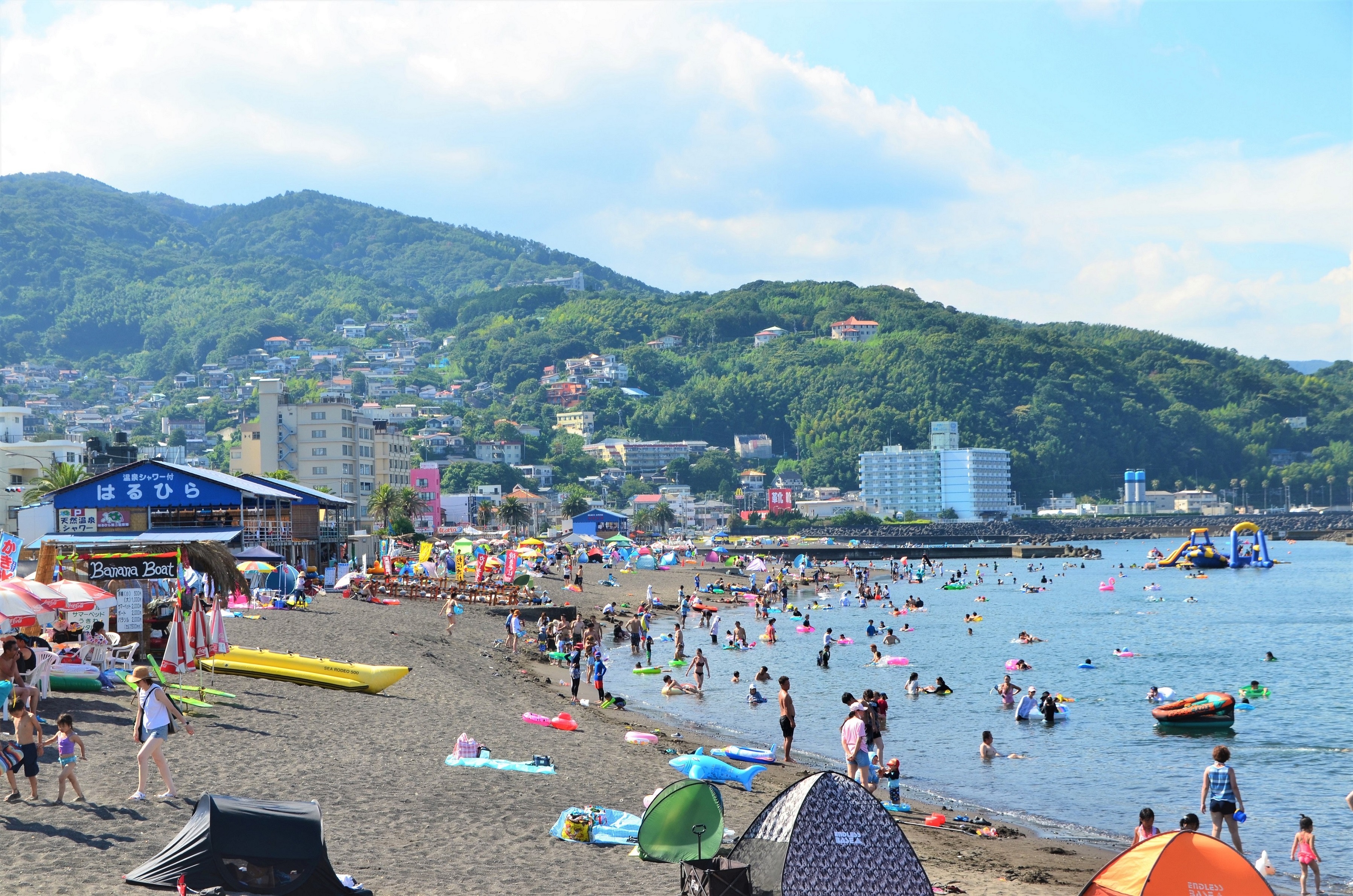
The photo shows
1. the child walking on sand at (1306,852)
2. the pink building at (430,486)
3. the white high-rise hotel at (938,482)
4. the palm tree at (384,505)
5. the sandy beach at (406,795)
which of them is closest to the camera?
the sandy beach at (406,795)

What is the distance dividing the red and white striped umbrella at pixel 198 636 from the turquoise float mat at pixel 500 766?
4.68 meters

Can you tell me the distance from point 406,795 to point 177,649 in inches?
223

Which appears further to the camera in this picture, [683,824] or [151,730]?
[151,730]

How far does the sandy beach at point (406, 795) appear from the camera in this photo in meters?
10.8

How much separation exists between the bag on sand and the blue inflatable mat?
31 millimetres

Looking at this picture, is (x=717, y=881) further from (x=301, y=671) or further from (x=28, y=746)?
(x=301, y=671)

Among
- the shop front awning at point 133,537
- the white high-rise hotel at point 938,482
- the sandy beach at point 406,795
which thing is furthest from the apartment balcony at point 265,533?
the white high-rise hotel at point 938,482

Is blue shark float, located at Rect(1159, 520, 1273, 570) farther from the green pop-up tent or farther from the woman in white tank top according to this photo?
the woman in white tank top

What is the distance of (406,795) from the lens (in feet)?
45.5

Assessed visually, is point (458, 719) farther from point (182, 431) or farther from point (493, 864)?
point (182, 431)

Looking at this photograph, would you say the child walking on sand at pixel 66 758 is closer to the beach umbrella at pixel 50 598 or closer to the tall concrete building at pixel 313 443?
the beach umbrella at pixel 50 598

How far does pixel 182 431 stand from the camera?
7864 inches

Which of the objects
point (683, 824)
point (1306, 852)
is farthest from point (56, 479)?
point (1306, 852)

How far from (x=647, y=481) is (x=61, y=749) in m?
175
